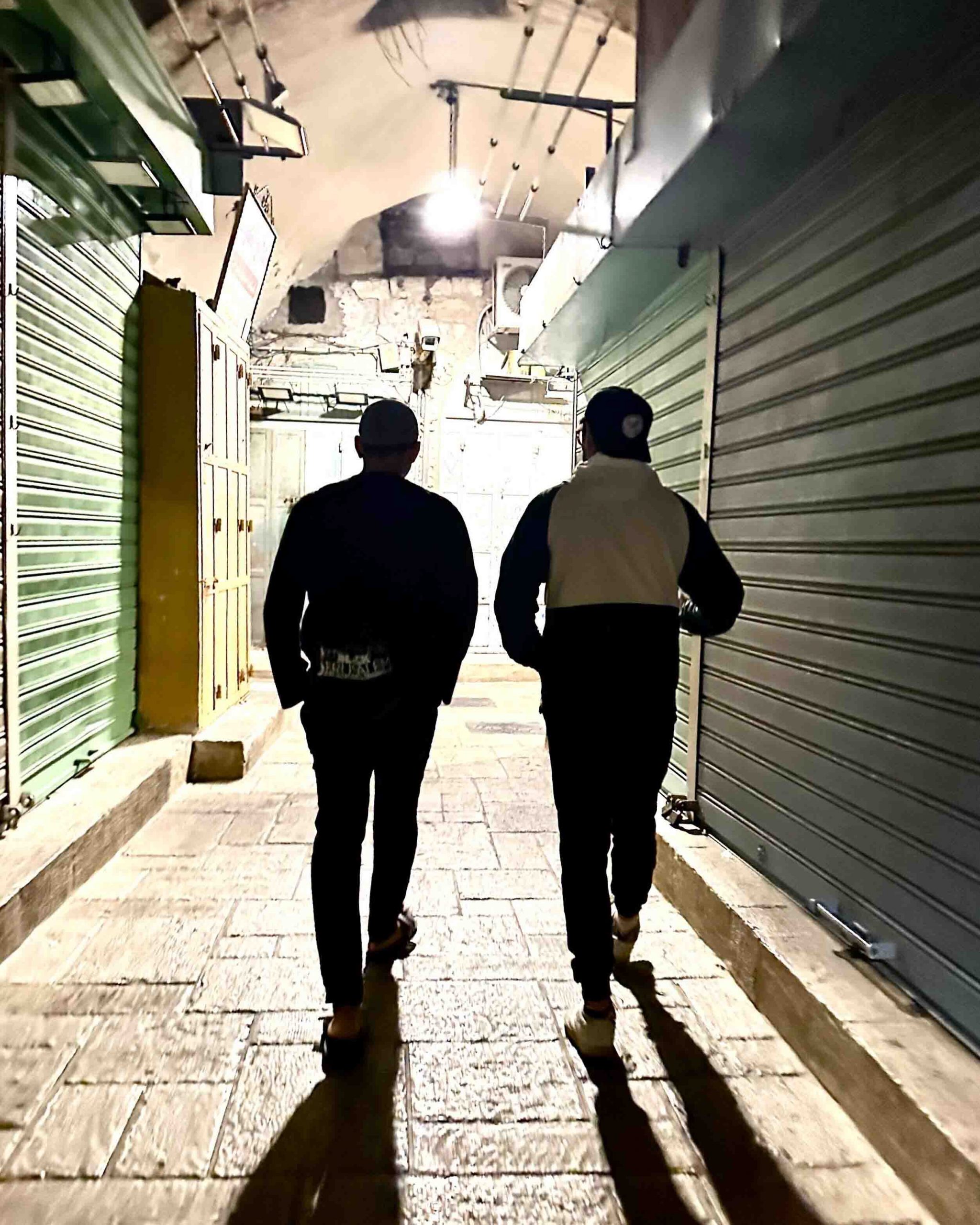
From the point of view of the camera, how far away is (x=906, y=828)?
238 cm

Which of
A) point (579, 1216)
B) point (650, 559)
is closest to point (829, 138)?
point (650, 559)

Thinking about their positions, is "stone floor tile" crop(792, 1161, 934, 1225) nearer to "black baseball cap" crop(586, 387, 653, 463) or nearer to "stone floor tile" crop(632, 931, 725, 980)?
"stone floor tile" crop(632, 931, 725, 980)

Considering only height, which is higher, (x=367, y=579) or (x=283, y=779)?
(x=367, y=579)

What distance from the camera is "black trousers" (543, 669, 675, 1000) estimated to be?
92.4 inches

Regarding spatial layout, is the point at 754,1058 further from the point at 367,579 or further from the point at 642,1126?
the point at 367,579

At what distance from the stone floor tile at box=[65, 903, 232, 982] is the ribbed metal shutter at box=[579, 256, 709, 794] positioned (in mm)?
2360

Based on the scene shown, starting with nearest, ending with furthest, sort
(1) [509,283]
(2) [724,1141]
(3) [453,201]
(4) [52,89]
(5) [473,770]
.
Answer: (2) [724,1141], (4) [52,89], (5) [473,770], (3) [453,201], (1) [509,283]

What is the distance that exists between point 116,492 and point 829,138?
162 inches

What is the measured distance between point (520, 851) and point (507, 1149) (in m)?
2.10

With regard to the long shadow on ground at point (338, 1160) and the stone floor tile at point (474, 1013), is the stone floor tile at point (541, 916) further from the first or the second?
the long shadow on ground at point (338, 1160)

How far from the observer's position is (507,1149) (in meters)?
2.02

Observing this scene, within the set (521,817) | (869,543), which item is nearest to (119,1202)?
(869,543)

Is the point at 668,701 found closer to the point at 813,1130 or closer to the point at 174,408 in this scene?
the point at 813,1130

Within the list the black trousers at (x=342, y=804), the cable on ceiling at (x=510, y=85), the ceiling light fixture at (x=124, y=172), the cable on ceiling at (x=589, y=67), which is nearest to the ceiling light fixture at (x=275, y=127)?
the ceiling light fixture at (x=124, y=172)
